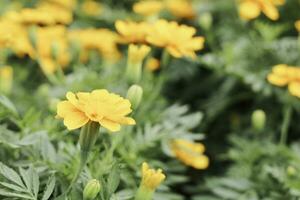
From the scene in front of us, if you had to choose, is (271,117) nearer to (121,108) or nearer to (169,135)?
(169,135)

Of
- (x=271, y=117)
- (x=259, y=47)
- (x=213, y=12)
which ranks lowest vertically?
(x=271, y=117)

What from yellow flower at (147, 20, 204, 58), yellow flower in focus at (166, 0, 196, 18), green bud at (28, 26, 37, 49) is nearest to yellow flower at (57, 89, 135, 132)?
yellow flower at (147, 20, 204, 58)

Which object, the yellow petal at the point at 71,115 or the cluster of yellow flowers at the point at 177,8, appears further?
the cluster of yellow flowers at the point at 177,8

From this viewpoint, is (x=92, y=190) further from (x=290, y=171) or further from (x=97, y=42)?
(x=97, y=42)

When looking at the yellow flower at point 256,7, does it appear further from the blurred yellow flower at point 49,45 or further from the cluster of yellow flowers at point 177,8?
the blurred yellow flower at point 49,45

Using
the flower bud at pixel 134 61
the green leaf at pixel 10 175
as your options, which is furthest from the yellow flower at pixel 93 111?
the flower bud at pixel 134 61

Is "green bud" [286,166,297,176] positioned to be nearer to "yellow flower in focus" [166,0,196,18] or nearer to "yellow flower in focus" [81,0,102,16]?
"yellow flower in focus" [166,0,196,18]

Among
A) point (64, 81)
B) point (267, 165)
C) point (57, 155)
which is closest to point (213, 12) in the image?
point (64, 81)

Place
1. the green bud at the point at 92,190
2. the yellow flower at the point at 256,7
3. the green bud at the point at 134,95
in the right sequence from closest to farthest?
the green bud at the point at 92,190, the green bud at the point at 134,95, the yellow flower at the point at 256,7
